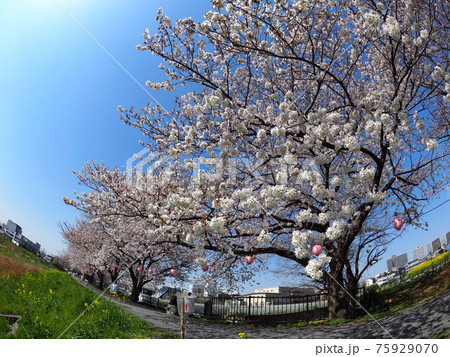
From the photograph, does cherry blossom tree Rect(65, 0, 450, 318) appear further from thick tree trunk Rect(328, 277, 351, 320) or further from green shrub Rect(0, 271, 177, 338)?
green shrub Rect(0, 271, 177, 338)

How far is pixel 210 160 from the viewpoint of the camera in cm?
387

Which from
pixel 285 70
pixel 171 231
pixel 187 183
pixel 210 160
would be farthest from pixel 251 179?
pixel 285 70

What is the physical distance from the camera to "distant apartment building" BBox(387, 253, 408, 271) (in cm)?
303

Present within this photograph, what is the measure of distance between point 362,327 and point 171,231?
2.62m

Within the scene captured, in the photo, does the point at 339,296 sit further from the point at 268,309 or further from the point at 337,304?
the point at 268,309

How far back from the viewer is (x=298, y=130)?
363 centimetres

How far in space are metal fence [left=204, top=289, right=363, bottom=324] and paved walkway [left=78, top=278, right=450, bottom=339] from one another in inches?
12.9

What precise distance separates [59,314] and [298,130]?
11.4ft

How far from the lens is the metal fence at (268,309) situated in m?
3.66

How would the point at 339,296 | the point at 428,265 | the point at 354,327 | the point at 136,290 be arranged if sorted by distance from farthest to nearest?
the point at 136,290 < the point at 339,296 < the point at 354,327 < the point at 428,265

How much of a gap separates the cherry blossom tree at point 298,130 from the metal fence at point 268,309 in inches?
9.6

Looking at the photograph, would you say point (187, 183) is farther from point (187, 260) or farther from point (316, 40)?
point (187, 260)

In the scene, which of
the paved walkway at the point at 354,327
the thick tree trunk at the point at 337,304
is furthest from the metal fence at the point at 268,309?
the paved walkway at the point at 354,327

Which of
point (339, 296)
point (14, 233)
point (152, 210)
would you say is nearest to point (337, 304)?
point (339, 296)
